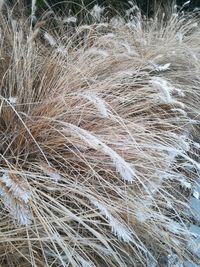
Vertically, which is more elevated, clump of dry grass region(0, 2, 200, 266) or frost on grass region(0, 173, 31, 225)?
frost on grass region(0, 173, 31, 225)

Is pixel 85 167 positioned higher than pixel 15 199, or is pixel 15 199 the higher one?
pixel 15 199

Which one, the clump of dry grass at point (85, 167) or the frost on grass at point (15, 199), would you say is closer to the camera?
the frost on grass at point (15, 199)

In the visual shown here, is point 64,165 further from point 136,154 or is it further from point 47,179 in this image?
point 136,154

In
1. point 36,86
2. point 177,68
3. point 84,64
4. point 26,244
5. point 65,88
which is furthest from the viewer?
point 177,68

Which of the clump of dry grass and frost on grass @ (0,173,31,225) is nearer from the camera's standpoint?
frost on grass @ (0,173,31,225)

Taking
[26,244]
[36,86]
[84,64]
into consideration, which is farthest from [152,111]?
[26,244]

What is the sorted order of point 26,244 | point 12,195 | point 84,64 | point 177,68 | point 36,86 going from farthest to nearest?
point 177,68, point 84,64, point 36,86, point 26,244, point 12,195

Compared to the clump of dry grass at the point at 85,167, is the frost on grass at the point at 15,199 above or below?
above

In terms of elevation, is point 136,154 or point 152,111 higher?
point 136,154
